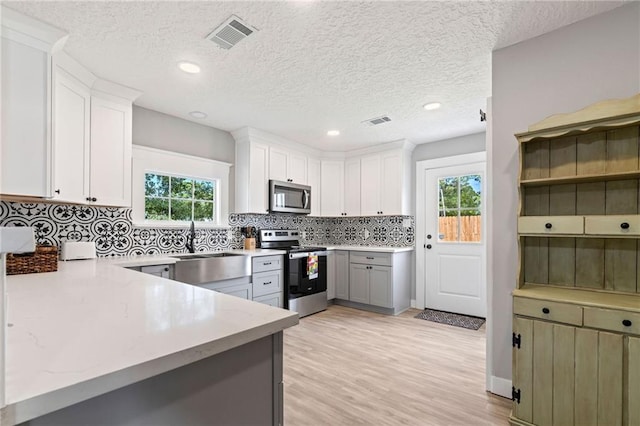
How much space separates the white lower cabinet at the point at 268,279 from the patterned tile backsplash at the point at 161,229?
0.60 m

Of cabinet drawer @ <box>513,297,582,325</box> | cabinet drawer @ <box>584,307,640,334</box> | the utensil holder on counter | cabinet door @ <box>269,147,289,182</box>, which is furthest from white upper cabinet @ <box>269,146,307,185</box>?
cabinet drawer @ <box>584,307,640,334</box>

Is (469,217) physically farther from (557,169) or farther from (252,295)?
(252,295)

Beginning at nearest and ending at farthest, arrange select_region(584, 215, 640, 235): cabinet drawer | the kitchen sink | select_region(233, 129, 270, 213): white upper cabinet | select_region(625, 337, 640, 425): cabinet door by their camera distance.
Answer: select_region(625, 337, 640, 425): cabinet door, select_region(584, 215, 640, 235): cabinet drawer, the kitchen sink, select_region(233, 129, 270, 213): white upper cabinet

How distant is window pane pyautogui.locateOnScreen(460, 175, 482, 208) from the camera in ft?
13.2

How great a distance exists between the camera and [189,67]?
2.37 metres

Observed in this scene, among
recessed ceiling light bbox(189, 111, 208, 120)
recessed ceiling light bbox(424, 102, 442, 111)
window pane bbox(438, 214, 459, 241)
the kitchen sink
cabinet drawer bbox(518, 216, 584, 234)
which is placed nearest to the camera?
cabinet drawer bbox(518, 216, 584, 234)

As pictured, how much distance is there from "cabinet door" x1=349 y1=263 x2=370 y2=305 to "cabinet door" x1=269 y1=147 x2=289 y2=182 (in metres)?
1.64

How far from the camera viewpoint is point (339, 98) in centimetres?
293

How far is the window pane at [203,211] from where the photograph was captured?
365cm

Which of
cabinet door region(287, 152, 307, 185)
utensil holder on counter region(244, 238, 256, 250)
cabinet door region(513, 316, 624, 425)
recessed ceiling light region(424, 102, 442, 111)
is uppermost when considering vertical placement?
recessed ceiling light region(424, 102, 442, 111)

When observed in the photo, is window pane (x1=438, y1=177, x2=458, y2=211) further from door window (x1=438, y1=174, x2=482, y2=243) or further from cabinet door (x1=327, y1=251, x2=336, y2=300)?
cabinet door (x1=327, y1=251, x2=336, y2=300)

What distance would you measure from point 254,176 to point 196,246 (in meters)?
1.09

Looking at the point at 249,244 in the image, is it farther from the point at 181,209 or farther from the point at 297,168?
the point at 297,168

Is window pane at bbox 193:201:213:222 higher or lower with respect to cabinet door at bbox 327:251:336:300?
higher
